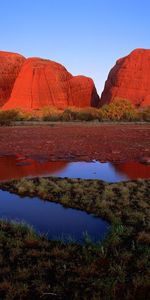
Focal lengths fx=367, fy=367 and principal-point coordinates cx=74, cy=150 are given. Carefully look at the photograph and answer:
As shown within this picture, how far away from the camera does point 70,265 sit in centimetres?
578

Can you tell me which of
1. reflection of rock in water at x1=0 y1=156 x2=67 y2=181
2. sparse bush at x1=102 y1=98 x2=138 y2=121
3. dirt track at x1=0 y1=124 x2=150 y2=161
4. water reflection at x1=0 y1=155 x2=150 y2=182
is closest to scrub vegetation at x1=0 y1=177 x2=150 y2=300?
water reflection at x1=0 y1=155 x2=150 y2=182

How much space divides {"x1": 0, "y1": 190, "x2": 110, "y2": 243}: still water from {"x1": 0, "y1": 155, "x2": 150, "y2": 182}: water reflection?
3.42m

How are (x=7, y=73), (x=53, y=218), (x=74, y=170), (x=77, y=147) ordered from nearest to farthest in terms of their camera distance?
1. (x=53, y=218)
2. (x=74, y=170)
3. (x=77, y=147)
4. (x=7, y=73)

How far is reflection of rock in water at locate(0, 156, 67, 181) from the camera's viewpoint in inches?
540

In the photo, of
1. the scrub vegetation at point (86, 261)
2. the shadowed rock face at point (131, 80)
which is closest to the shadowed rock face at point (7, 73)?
the shadowed rock face at point (131, 80)

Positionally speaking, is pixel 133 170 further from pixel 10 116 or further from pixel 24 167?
pixel 10 116

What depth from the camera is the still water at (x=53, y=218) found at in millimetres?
7607

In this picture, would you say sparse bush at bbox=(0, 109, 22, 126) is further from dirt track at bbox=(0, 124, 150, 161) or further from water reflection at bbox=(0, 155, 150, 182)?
water reflection at bbox=(0, 155, 150, 182)

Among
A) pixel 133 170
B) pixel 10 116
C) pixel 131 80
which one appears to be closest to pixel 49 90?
pixel 131 80

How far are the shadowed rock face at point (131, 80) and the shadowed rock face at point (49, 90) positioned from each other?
3.90 meters

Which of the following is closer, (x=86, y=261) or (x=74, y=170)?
(x=86, y=261)

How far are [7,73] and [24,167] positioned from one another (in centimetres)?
6223

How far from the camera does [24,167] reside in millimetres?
15281

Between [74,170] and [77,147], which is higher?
[74,170]
